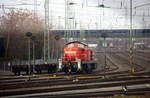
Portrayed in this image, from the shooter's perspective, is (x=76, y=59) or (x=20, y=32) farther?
(x=20, y=32)

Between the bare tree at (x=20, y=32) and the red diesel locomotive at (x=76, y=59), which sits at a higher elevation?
the bare tree at (x=20, y=32)

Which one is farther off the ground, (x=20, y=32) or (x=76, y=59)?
(x=20, y=32)

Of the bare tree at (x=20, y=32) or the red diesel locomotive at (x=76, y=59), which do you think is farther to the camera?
the bare tree at (x=20, y=32)

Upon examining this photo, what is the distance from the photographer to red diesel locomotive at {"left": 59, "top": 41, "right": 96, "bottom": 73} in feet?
51.6

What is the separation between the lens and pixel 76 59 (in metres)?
15.9

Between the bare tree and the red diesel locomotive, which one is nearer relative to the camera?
the red diesel locomotive

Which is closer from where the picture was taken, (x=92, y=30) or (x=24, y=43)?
(x=24, y=43)

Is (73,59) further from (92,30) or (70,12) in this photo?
(92,30)

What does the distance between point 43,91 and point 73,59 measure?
786 centimetres

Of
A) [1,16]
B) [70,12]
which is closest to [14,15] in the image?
[1,16]

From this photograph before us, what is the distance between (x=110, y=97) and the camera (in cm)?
758

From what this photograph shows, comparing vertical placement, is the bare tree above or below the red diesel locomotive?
above

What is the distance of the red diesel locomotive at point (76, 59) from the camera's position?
15734 mm

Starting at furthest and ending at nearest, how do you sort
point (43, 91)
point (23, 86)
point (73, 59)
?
point (73, 59) < point (23, 86) < point (43, 91)
